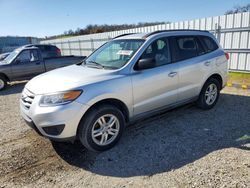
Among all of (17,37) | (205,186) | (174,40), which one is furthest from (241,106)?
(17,37)

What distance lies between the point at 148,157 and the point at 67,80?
176 centimetres

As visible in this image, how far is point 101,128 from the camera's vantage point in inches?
135

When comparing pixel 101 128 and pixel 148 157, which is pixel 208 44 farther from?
pixel 101 128

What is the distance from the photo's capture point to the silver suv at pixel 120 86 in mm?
3109

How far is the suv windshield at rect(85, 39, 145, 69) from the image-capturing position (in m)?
3.83

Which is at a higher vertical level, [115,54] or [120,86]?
[115,54]

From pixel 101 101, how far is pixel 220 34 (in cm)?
739

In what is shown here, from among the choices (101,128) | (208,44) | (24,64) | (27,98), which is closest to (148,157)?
(101,128)

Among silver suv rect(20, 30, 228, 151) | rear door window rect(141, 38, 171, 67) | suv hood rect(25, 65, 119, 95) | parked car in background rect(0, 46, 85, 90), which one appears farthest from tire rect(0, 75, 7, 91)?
rear door window rect(141, 38, 171, 67)

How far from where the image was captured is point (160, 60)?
13.4 feet

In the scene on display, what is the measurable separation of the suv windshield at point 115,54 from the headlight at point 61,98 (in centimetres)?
96

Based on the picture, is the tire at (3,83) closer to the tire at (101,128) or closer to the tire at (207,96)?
the tire at (101,128)

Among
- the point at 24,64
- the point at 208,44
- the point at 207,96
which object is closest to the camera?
the point at 208,44

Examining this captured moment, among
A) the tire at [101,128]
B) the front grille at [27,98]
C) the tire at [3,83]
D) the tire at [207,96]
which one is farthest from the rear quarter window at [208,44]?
the tire at [3,83]
